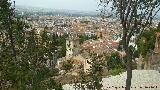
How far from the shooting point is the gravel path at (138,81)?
86.8 feet

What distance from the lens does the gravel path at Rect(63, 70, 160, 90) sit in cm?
2645

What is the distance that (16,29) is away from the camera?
25297mm

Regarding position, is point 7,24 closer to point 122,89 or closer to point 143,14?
point 122,89

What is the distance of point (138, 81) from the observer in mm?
28953

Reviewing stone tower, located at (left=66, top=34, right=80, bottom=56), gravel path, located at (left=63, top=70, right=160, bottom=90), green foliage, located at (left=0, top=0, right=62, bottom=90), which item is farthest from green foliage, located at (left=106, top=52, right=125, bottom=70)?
green foliage, located at (left=0, top=0, right=62, bottom=90)

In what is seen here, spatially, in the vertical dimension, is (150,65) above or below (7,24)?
below

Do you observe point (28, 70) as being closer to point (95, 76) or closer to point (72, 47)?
point (95, 76)

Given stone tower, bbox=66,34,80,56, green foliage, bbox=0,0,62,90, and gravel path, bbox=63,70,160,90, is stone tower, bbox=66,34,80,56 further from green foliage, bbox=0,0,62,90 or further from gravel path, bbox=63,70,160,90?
green foliage, bbox=0,0,62,90

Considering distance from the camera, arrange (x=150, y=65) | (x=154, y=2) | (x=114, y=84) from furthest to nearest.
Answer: (x=150, y=65) < (x=114, y=84) < (x=154, y=2)

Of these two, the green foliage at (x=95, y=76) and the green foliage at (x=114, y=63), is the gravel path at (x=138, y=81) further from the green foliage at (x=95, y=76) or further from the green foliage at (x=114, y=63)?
the green foliage at (x=114, y=63)

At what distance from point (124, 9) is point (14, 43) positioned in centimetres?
1283

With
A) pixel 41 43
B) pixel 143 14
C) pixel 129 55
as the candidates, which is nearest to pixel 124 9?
pixel 143 14

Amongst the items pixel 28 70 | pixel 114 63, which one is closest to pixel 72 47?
pixel 114 63

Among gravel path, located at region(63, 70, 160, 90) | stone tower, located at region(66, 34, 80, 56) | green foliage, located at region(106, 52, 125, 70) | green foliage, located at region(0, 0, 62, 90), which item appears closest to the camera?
green foliage, located at region(0, 0, 62, 90)
